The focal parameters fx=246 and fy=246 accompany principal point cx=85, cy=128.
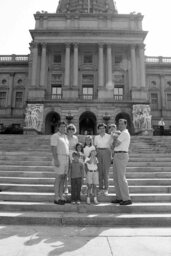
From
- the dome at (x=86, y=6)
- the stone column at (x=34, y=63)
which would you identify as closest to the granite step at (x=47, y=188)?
the stone column at (x=34, y=63)

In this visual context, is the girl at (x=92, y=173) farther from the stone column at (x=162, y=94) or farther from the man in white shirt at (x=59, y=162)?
the stone column at (x=162, y=94)

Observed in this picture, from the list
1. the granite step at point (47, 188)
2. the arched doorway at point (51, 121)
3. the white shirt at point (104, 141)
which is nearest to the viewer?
the white shirt at point (104, 141)

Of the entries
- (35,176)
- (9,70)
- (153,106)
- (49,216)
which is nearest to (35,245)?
(49,216)

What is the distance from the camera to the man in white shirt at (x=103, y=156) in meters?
6.75

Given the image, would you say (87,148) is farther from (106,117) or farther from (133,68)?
(133,68)

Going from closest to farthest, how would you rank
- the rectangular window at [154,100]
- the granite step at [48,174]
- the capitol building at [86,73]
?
the granite step at [48,174]
the capitol building at [86,73]
the rectangular window at [154,100]

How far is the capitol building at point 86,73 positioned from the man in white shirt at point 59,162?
23.0m

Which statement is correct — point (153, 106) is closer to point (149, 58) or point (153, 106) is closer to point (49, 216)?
point (149, 58)

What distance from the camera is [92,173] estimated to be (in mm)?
6355

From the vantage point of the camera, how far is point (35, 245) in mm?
4086

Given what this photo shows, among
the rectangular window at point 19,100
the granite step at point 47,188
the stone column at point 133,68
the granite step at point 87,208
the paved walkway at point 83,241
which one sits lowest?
the paved walkway at point 83,241

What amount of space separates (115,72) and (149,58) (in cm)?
922

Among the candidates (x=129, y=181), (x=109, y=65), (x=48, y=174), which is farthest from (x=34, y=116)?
(x=129, y=181)

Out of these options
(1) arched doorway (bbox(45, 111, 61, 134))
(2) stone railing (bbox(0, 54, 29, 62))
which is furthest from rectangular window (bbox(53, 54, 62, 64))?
(1) arched doorway (bbox(45, 111, 61, 134))
